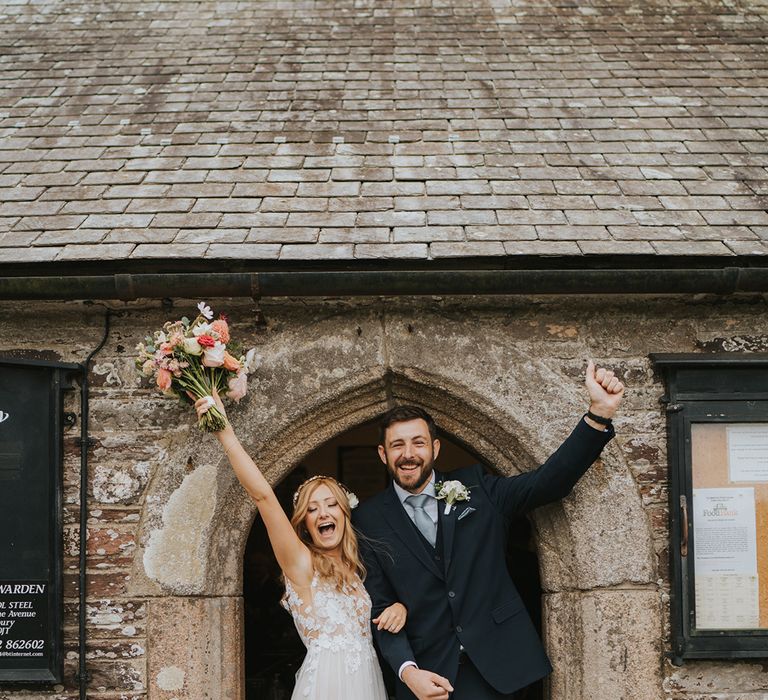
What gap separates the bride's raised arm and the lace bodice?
0.26 feet

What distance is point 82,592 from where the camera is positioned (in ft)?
12.0

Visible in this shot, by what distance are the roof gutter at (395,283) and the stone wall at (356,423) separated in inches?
7.8

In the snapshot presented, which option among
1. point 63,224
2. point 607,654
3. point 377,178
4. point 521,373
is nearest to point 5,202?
point 63,224

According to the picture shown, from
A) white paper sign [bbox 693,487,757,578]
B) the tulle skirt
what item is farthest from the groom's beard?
white paper sign [bbox 693,487,757,578]

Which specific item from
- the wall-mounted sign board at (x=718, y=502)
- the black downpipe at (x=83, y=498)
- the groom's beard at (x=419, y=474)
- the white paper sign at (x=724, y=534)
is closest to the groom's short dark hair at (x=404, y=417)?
the groom's beard at (x=419, y=474)

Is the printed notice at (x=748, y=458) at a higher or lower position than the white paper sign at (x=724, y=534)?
higher

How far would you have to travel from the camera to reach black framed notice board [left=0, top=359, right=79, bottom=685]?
11.9 feet

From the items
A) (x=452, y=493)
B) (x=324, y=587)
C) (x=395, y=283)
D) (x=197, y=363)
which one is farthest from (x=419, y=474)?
(x=197, y=363)

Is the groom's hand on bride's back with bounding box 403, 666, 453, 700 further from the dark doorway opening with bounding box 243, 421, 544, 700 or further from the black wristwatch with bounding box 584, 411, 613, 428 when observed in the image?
the black wristwatch with bounding box 584, 411, 613, 428

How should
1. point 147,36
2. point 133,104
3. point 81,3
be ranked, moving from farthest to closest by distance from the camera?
1. point 81,3
2. point 147,36
3. point 133,104

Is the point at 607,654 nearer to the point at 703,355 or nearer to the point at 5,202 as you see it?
the point at 703,355

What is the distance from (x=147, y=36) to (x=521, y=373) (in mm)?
4073

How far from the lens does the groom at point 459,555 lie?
3.39 m

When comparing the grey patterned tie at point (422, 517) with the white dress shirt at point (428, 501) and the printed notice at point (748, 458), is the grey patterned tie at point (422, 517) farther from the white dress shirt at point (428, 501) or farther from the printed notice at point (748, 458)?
the printed notice at point (748, 458)
